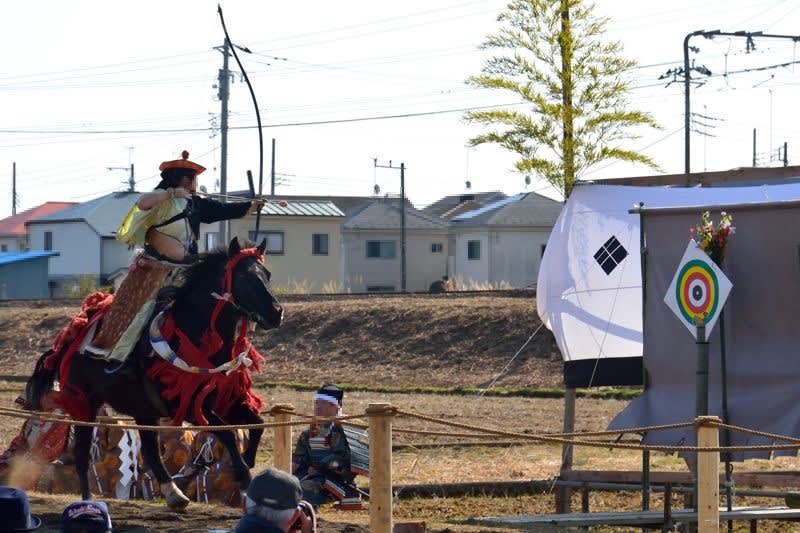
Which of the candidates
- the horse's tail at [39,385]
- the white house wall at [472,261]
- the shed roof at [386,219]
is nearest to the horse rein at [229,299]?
the horse's tail at [39,385]

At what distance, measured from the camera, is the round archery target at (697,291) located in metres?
10.7

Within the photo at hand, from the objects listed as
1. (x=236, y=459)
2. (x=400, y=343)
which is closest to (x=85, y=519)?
(x=236, y=459)

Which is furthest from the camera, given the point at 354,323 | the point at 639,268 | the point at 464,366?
the point at 354,323

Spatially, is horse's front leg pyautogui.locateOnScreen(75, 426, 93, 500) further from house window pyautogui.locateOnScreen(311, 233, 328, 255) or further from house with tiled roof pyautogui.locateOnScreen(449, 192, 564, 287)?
house with tiled roof pyautogui.locateOnScreen(449, 192, 564, 287)

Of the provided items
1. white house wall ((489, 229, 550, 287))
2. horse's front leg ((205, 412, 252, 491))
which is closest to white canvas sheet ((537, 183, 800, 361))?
horse's front leg ((205, 412, 252, 491))

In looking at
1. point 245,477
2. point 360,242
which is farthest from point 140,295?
point 360,242

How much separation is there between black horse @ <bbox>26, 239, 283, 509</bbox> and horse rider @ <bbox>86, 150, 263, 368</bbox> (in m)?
0.16

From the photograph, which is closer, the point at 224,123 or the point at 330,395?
the point at 330,395

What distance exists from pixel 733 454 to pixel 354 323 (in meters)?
21.3

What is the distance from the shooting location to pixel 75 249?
66.8 metres

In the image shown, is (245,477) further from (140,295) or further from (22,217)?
(22,217)

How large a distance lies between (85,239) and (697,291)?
191 feet

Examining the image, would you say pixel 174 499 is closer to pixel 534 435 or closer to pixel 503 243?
pixel 534 435

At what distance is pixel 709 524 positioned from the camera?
9.01 m
